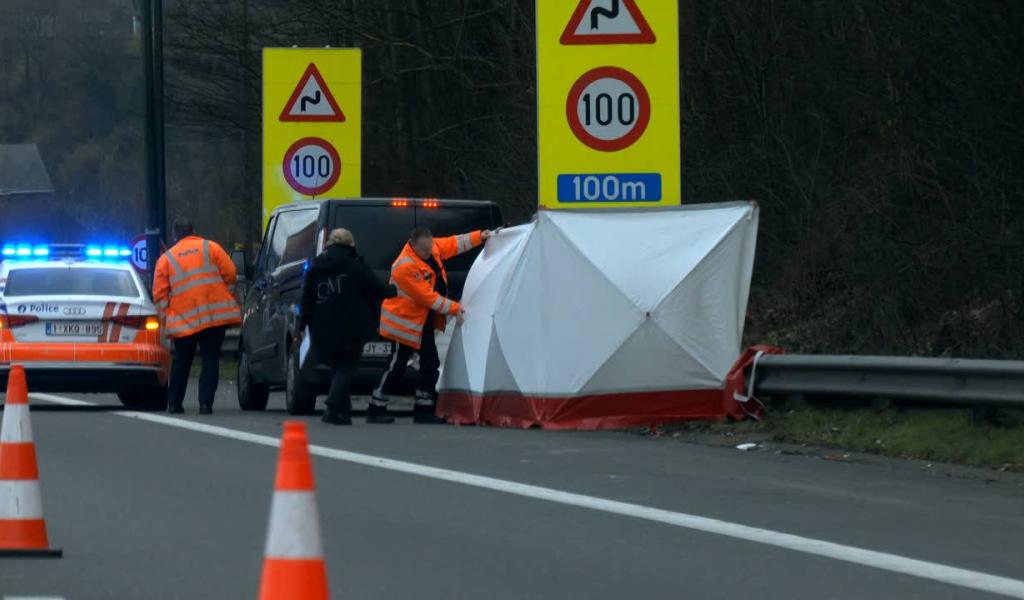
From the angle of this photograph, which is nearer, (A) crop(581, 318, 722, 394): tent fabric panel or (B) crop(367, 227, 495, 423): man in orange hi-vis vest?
(A) crop(581, 318, 722, 394): tent fabric panel

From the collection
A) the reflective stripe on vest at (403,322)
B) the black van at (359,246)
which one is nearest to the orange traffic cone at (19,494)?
the reflective stripe on vest at (403,322)

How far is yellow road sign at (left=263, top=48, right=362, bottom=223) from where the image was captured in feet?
76.3

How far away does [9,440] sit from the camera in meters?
9.00

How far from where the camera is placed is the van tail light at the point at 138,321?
20172mm

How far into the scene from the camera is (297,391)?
19188mm

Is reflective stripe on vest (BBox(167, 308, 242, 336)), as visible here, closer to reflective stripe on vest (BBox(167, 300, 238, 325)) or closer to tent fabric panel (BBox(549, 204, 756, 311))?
reflective stripe on vest (BBox(167, 300, 238, 325))

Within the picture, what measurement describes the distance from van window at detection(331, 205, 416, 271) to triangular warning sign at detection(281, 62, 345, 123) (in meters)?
4.28

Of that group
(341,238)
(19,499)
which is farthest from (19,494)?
(341,238)

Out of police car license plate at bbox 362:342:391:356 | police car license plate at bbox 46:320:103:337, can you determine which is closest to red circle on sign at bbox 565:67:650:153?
police car license plate at bbox 362:342:391:356

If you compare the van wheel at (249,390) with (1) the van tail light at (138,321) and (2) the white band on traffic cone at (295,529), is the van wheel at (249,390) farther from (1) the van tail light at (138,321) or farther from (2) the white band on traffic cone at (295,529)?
(2) the white band on traffic cone at (295,529)

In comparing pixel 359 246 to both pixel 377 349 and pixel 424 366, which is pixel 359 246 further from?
pixel 424 366

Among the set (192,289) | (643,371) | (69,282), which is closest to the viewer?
(643,371)

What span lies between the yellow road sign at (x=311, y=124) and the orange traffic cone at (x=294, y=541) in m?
17.7

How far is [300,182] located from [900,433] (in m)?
10.4
